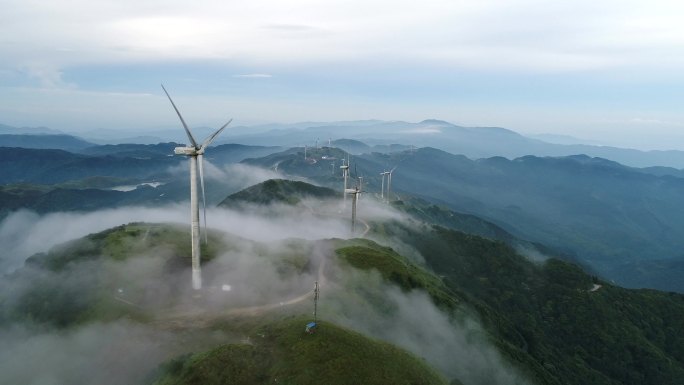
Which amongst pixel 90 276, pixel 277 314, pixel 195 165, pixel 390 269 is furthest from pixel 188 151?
pixel 390 269

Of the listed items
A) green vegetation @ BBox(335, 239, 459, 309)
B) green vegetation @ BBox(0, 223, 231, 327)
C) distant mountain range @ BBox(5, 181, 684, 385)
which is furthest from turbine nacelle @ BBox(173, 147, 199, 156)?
green vegetation @ BBox(335, 239, 459, 309)

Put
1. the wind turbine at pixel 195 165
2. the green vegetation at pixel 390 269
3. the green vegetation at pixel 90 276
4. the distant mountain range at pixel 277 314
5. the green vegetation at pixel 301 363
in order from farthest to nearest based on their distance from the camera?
the green vegetation at pixel 390 269
the green vegetation at pixel 90 276
the wind turbine at pixel 195 165
the distant mountain range at pixel 277 314
the green vegetation at pixel 301 363

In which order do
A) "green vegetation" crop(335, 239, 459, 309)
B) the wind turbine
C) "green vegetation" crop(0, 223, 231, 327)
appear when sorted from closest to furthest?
the wind turbine
"green vegetation" crop(0, 223, 231, 327)
"green vegetation" crop(335, 239, 459, 309)

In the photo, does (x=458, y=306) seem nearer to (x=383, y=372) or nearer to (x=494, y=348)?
(x=494, y=348)

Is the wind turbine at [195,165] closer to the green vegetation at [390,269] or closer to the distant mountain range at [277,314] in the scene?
the distant mountain range at [277,314]

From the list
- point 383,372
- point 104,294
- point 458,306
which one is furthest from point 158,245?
point 458,306

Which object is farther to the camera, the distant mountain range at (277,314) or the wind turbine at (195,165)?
the wind turbine at (195,165)

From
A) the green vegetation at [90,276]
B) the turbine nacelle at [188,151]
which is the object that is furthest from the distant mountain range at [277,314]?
the turbine nacelle at [188,151]

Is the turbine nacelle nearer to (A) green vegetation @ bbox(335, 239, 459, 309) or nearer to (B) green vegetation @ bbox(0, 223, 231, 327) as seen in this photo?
(B) green vegetation @ bbox(0, 223, 231, 327)
